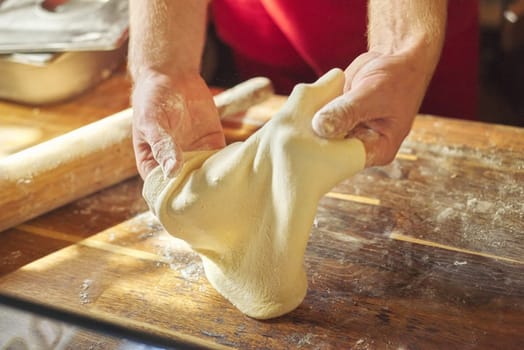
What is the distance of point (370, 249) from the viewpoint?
3.08 ft

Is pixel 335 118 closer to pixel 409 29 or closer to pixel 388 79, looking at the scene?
pixel 388 79

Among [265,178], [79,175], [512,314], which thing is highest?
[265,178]

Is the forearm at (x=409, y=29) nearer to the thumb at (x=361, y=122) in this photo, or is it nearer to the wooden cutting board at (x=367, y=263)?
the thumb at (x=361, y=122)

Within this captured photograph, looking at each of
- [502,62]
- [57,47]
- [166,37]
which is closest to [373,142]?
[166,37]

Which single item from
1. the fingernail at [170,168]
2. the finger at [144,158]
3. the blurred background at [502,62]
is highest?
the fingernail at [170,168]

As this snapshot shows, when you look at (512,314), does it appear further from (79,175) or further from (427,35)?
(79,175)

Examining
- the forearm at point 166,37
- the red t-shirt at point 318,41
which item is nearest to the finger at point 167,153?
the forearm at point 166,37

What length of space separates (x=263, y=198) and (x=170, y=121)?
207 millimetres

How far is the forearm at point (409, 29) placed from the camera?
2.81 ft

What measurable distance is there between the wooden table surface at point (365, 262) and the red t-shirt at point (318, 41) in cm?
15

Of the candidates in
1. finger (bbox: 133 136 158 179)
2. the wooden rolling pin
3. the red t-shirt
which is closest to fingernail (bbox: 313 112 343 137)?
finger (bbox: 133 136 158 179)

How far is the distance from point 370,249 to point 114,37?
72cm

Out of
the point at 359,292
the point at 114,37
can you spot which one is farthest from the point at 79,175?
the point at 359,292

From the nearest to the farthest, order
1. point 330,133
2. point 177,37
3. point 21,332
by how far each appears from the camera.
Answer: point 21,332 < point 330,133 < point 177,37
